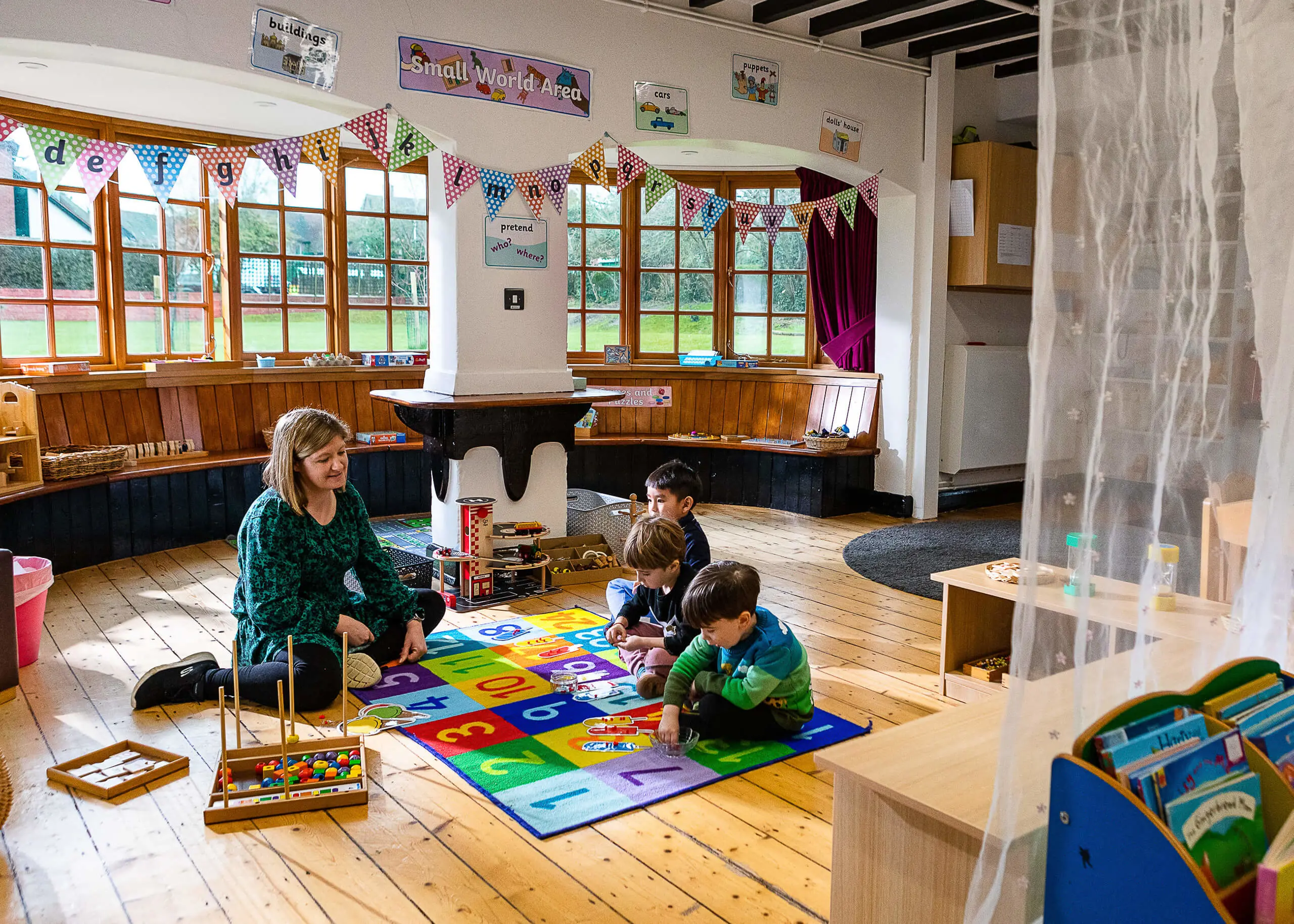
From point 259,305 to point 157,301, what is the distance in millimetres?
612

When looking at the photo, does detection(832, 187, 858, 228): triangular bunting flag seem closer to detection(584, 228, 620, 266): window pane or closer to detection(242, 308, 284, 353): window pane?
detection(584, 228, 620, 266): window pane

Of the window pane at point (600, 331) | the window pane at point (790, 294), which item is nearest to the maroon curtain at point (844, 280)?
the window pane at point (790, 294)

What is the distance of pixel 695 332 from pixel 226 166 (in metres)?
3.95

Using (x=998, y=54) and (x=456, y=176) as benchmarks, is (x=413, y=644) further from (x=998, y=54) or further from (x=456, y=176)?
(x=998, y=54)

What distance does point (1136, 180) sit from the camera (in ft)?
5.16

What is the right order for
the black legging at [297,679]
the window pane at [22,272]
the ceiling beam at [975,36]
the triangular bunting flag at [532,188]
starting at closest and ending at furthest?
the black legging at [297,679], the triangular bunting flag at [532,188], the window pane at [22,272], the ceiling beam at [975,36]

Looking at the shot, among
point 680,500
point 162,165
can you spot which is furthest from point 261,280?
point 680,500

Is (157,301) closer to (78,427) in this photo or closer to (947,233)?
(78,427)

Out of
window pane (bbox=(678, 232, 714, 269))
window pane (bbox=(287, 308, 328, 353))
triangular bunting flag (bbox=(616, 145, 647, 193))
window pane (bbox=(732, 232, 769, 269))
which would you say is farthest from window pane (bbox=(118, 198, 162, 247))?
window pane (bbox=(732, 232, 769, 269))

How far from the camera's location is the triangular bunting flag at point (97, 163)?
4.67 m

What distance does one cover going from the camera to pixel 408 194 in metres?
7.38

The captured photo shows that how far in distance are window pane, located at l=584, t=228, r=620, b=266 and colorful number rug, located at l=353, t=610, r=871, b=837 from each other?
13.3 feet

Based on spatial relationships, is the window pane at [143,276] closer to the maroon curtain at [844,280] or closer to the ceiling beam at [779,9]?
the ceiling beam at [779,9]

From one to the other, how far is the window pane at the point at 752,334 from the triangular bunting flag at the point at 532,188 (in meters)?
2.87
